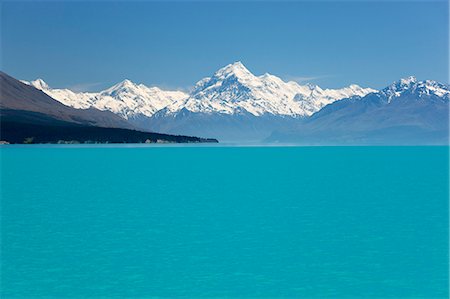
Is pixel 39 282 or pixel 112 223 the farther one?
pixel 112 223

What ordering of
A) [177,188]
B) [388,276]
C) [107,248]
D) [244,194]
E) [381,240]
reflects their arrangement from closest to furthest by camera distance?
[388,276] → [107,248] → [381,240] → [244,194] → [177,188]

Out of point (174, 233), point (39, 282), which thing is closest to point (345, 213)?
point (174, 233)

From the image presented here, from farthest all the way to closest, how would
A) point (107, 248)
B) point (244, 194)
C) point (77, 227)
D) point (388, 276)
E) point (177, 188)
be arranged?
point (177, 188), point (244, 194), point (77, 227), point (107, 248), point (388, 276)

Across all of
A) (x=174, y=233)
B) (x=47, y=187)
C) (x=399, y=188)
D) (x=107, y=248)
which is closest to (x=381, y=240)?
(x=174, y=233)

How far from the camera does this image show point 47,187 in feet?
283

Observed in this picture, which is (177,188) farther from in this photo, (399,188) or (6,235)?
(6,235)

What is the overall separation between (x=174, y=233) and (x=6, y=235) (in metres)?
11.6

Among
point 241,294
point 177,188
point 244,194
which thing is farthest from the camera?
point 177,188

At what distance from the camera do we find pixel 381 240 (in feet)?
144

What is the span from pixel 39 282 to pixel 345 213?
32.3 m

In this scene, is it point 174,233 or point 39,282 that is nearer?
point 39,282

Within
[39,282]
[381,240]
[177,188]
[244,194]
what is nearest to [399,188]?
[244,194]

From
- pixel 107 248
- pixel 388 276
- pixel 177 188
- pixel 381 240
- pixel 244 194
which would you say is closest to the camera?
pixel 388 276

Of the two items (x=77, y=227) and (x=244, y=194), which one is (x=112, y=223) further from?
(x=244, y=194)
